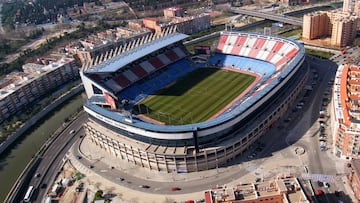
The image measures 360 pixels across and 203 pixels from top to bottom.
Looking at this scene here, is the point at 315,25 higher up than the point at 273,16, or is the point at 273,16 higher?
the point at 273,16

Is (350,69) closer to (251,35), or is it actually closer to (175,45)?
(251,35)

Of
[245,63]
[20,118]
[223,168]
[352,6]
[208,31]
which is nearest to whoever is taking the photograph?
[223,168]

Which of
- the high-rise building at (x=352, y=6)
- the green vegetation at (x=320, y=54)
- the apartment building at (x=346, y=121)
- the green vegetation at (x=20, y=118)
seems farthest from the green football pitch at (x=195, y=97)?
the high-rise building at (x=352, y=6)

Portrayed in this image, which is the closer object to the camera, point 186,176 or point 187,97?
point 186,176

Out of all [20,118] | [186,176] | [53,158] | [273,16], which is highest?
[273,16]

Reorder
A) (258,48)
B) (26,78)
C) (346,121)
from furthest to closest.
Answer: (258,48), (26,78), (346,121)

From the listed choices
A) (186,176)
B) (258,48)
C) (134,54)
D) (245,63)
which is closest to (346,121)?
(186,176)

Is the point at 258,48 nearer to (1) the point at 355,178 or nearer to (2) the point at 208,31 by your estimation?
(2) the point at 208,31
